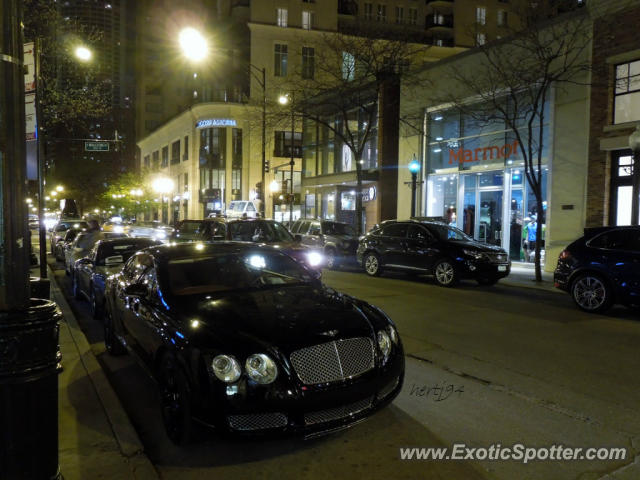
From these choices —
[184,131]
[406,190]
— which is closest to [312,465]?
[406,190]

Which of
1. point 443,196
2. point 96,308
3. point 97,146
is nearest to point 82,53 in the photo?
point 96,308

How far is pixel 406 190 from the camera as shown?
77.4 ft

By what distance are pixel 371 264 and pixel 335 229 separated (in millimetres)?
4014

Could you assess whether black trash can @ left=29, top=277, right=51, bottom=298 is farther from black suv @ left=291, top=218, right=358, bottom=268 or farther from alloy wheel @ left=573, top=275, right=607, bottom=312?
black suv @ left=291, top=218, right=358, bottom=268

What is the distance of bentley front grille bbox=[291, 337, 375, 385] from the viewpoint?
3725 millimetres

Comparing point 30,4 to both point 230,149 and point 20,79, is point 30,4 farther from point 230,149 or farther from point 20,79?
point 230,149

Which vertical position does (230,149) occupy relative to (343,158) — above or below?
above

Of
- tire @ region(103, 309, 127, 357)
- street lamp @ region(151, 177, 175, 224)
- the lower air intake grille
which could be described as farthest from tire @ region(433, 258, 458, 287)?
street lamp @ region(151, 177, 175, 224)

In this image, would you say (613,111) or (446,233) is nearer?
(446,233)

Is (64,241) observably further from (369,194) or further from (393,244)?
(369,194)

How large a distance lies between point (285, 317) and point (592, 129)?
48.9 feet

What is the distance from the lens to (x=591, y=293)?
32.0ft

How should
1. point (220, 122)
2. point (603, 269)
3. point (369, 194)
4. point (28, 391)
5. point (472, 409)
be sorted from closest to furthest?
point (28, 391) → point (472, 409) → point (603, 269) → point (369, 194) → point (220, 122)

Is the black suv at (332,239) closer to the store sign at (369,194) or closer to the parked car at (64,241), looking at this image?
the store sign at (369,194)
